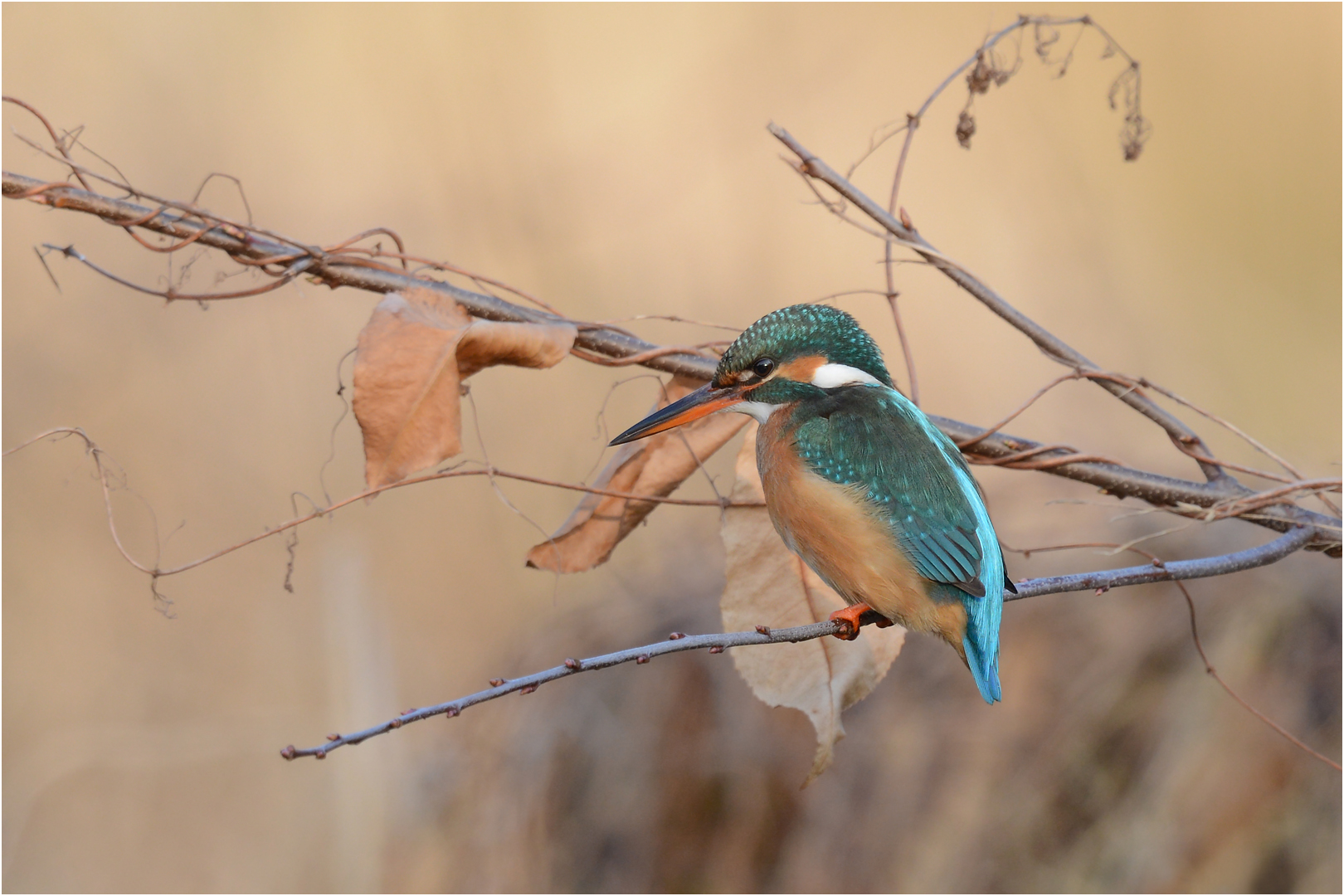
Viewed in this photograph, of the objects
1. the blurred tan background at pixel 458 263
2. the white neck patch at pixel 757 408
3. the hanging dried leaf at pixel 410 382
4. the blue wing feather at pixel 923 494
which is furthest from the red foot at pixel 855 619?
the blurred tan background at pixel 458 263

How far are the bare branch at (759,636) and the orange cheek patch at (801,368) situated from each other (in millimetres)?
320

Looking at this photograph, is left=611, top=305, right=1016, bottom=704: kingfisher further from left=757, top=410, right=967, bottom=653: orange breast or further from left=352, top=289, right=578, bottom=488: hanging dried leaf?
left=352, top=289, right=578, bottom=488: hanging dried leaf

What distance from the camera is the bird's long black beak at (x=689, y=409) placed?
1.23 metres

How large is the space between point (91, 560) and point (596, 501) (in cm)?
231

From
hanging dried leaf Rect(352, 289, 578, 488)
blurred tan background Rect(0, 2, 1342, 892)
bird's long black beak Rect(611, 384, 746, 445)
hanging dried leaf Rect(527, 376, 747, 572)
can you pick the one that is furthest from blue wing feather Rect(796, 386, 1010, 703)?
blurred tan background Rect(0, 2, 1342, 892)

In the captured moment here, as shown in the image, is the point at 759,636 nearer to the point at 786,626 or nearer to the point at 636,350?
the point at 786,626

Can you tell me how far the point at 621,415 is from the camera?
2.90 meters

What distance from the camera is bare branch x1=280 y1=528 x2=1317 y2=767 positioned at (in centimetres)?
90

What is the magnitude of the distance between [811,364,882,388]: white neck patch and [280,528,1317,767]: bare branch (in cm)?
31

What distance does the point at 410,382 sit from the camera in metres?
1.25

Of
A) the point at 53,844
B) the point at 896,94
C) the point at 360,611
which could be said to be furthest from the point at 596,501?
the point at 53,844

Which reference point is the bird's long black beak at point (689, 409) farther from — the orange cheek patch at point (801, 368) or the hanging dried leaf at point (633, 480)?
the hanging dried leaf at point (633, 480)

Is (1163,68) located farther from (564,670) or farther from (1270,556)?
(564,670)

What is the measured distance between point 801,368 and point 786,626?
→ 387 mm
